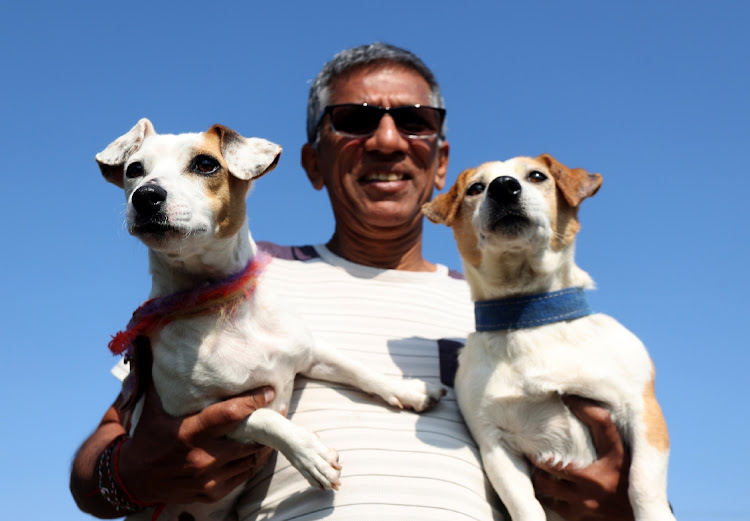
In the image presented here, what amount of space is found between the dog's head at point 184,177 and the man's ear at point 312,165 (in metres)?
1.62

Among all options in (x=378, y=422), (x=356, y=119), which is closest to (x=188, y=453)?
(x=378, y=422)

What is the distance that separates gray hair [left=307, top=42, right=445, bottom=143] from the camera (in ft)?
14.3

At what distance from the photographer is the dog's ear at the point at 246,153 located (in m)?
2.80

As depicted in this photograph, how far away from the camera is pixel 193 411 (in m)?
2.71

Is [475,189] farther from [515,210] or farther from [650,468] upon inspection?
[650,468]

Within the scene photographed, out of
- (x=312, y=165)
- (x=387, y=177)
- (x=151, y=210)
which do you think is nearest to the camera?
(x=151, y=210)

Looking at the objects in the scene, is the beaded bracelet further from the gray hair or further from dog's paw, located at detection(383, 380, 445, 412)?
the gray hair

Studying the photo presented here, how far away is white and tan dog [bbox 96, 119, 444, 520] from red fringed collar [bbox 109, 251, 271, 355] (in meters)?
0.02

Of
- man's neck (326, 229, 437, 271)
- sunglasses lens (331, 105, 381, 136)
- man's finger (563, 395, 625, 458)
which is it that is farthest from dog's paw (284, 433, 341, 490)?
sunglasses lens (331, 105, 381, 136)

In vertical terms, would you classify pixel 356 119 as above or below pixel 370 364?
above

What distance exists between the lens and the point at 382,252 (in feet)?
13.7

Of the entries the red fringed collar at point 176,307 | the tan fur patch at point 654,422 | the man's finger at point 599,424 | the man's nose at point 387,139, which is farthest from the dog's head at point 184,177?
the tan fur patch at point 654,422

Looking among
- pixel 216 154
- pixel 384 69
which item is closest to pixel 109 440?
pixel 216 154

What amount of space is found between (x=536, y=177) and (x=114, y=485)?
221 centimetres
